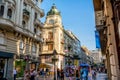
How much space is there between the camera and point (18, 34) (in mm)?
26219

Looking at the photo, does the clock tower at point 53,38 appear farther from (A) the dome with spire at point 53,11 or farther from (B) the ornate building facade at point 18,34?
(B) the ornate building facade at point 18,34

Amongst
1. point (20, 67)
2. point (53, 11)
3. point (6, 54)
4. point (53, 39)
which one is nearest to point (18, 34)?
point (20, 67)

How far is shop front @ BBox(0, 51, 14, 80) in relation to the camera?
22364mm

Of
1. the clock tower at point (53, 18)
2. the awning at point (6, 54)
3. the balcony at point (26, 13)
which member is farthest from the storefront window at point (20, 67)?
the clock tower at point (53, 18)

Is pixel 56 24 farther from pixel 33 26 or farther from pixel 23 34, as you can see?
pixel 23 34

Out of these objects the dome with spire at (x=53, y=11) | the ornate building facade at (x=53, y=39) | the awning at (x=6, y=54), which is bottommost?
the awning at (x=6, y=54)

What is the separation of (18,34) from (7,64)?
4953 mm

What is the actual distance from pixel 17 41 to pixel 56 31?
23.6m

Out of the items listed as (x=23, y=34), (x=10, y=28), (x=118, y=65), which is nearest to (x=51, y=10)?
(x=23, y=34)

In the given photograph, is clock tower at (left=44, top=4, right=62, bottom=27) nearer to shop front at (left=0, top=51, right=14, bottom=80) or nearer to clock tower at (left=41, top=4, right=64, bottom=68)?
clock tower at (left=41, top=4, right=64, bottom=68)

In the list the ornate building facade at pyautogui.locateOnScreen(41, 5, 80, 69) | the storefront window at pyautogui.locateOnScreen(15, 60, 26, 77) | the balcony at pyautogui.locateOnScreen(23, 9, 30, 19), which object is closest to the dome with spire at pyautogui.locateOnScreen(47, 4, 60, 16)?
the ornate building facade at pyautogui.locateOnScreen(41, 5, 80, 69)

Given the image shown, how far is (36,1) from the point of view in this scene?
34031 millimetres

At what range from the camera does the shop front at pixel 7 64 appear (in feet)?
73.4

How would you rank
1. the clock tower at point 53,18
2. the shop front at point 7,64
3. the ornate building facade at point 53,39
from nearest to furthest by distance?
1. the shop front at point 7,64
2. the ornate building facade at point 53,39
3. the clock tower at point 53,18
